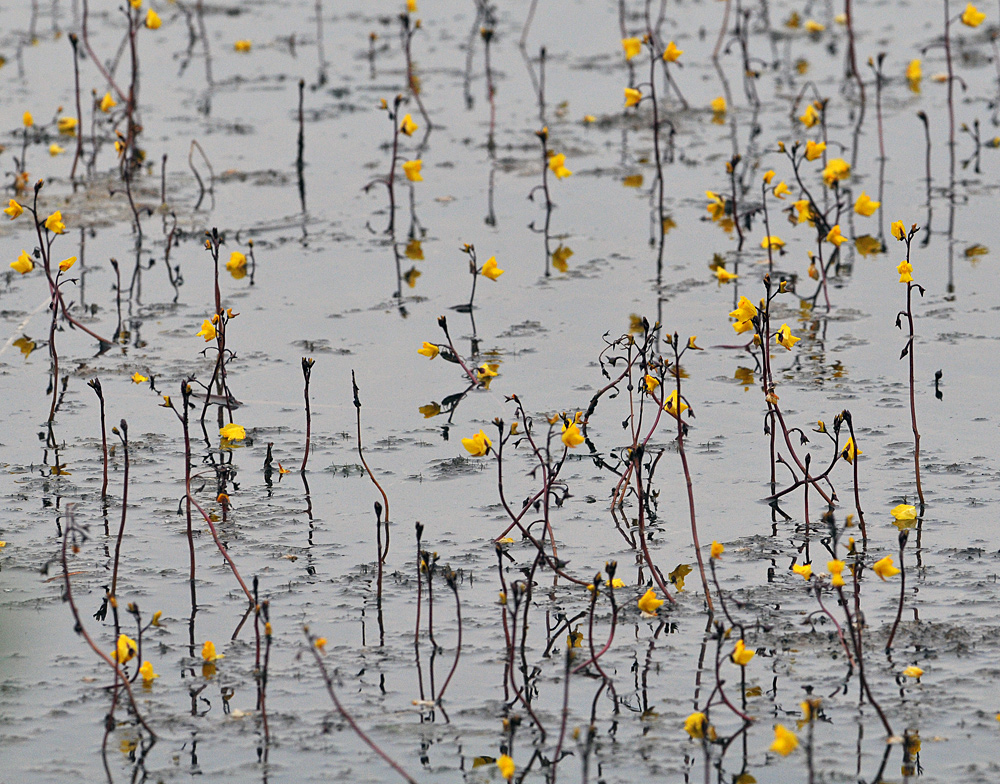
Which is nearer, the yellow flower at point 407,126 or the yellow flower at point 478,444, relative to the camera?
the yellow flower at point 478,444

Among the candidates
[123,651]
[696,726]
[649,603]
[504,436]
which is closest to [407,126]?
[504,436]

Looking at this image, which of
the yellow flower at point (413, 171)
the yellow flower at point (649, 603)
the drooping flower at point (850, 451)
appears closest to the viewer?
the yellow flower at point (649, 603)

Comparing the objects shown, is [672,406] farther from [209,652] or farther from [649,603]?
[209,652]

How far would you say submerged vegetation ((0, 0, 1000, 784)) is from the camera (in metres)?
3.86

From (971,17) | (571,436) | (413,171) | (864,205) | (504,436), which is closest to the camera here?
(571,436)

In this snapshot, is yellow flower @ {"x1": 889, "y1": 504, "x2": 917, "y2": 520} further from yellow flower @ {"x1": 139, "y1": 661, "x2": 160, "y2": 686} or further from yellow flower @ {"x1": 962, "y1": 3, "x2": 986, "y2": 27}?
yellow flower @ {"x1": 962, "y1": 3, "x2": 986, "y2": 27}

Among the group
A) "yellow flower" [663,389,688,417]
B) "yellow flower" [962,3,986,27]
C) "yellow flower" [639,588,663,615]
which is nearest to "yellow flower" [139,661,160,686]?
"yellow flower" [639,588,663,615]

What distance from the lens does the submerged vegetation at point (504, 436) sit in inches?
152

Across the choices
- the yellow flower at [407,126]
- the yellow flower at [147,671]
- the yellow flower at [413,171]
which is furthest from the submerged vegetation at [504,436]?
the yellow flower at [407,126]

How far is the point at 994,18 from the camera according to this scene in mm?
12594

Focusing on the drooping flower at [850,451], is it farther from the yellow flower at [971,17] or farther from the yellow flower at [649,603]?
the yellow flower at [971,17]

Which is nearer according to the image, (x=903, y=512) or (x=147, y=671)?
(x=147, y=671)

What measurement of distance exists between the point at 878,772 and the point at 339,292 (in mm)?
4413

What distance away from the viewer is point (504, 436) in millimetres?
6008
